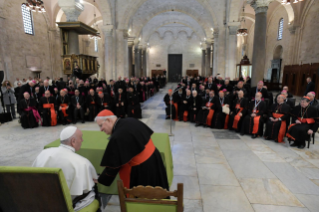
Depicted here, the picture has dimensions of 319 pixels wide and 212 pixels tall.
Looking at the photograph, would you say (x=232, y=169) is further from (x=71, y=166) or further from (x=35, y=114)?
(x=35, y=114)

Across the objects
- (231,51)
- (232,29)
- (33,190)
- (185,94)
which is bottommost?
(33,190)

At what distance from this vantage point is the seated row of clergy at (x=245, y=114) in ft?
18.8

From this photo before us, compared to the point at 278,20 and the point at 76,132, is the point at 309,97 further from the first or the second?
the point at 278,20

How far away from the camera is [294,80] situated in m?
15.5

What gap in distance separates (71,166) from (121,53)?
14686 mm

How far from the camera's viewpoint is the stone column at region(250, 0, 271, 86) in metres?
8.33

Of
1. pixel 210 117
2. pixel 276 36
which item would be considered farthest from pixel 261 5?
pixel 276 36

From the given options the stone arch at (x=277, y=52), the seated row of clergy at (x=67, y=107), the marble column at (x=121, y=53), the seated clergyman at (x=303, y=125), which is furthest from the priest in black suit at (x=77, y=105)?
the stone arch at (x=277, y=52)

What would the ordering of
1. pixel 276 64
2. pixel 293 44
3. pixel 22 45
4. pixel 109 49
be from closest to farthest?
1. pixel 22 45
2. pixel 109 49
3. pixel 293 44
4. pixel 276 64

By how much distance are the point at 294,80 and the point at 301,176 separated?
47.2ft

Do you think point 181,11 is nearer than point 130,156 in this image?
No

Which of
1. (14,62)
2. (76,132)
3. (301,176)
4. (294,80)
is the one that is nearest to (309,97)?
(301,176)

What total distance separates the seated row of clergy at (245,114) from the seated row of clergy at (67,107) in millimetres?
2083

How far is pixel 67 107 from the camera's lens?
796cm
